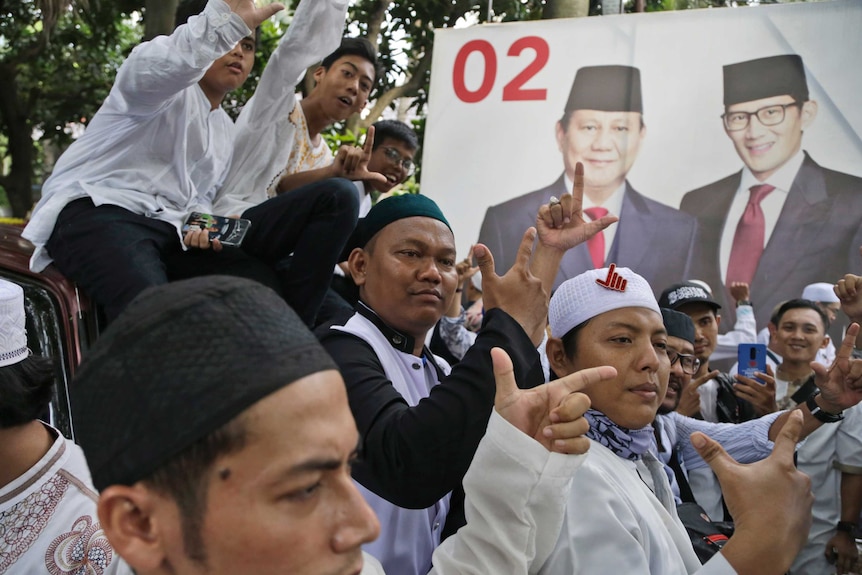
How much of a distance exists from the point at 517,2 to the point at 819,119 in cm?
438

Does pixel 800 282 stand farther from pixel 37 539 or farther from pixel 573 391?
pixel 37 539

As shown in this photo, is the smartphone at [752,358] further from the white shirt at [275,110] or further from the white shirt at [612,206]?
the white shirt at [275,110]

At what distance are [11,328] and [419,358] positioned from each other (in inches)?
45.6

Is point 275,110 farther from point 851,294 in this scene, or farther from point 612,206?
point 612,206

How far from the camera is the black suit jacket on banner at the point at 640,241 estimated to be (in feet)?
18.4

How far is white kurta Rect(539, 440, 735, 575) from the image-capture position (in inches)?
72.2

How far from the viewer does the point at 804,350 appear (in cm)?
468

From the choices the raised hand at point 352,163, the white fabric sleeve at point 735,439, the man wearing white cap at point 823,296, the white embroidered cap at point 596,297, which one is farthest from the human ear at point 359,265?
the man wearing white cap at point 823,296

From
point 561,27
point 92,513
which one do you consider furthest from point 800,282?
point 92,513

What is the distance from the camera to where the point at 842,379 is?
126 inches

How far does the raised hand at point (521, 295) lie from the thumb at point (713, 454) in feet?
1.45

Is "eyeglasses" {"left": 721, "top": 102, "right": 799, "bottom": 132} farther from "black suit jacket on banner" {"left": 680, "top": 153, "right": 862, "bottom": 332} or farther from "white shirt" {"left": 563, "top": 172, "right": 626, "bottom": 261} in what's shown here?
"white shirt" {"left": 563, "top": 172, "right": 626, "bottom": 261}

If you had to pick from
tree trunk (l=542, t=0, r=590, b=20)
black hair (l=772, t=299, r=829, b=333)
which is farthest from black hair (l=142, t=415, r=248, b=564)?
tree trunk (l=542, t=0, r=590, b=20)

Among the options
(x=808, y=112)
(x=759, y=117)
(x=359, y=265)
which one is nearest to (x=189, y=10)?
(x=359, y=265)
